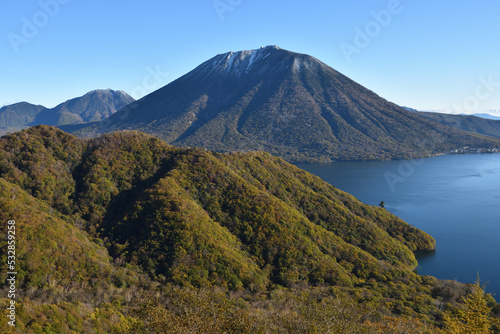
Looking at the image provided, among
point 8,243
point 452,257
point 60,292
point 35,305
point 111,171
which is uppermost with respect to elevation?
point 111,171

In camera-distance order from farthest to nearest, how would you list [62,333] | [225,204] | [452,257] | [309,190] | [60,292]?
[309,190] < [452,257] < [225,204] < [60,292] < [62,333]

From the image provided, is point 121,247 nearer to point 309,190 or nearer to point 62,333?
point 62,333

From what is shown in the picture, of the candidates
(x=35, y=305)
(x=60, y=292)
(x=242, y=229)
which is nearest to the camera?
(x=35, y=305)

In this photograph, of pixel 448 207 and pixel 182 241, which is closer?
pixel 182 241

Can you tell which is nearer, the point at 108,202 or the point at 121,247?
the point at 121,247

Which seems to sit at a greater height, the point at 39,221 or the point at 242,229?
the point at 39,221

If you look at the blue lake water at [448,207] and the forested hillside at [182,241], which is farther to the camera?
the blue lake water at [448,207]

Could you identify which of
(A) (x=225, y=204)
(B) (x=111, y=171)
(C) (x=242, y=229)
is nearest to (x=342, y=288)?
(C) (x=242, y=229)
